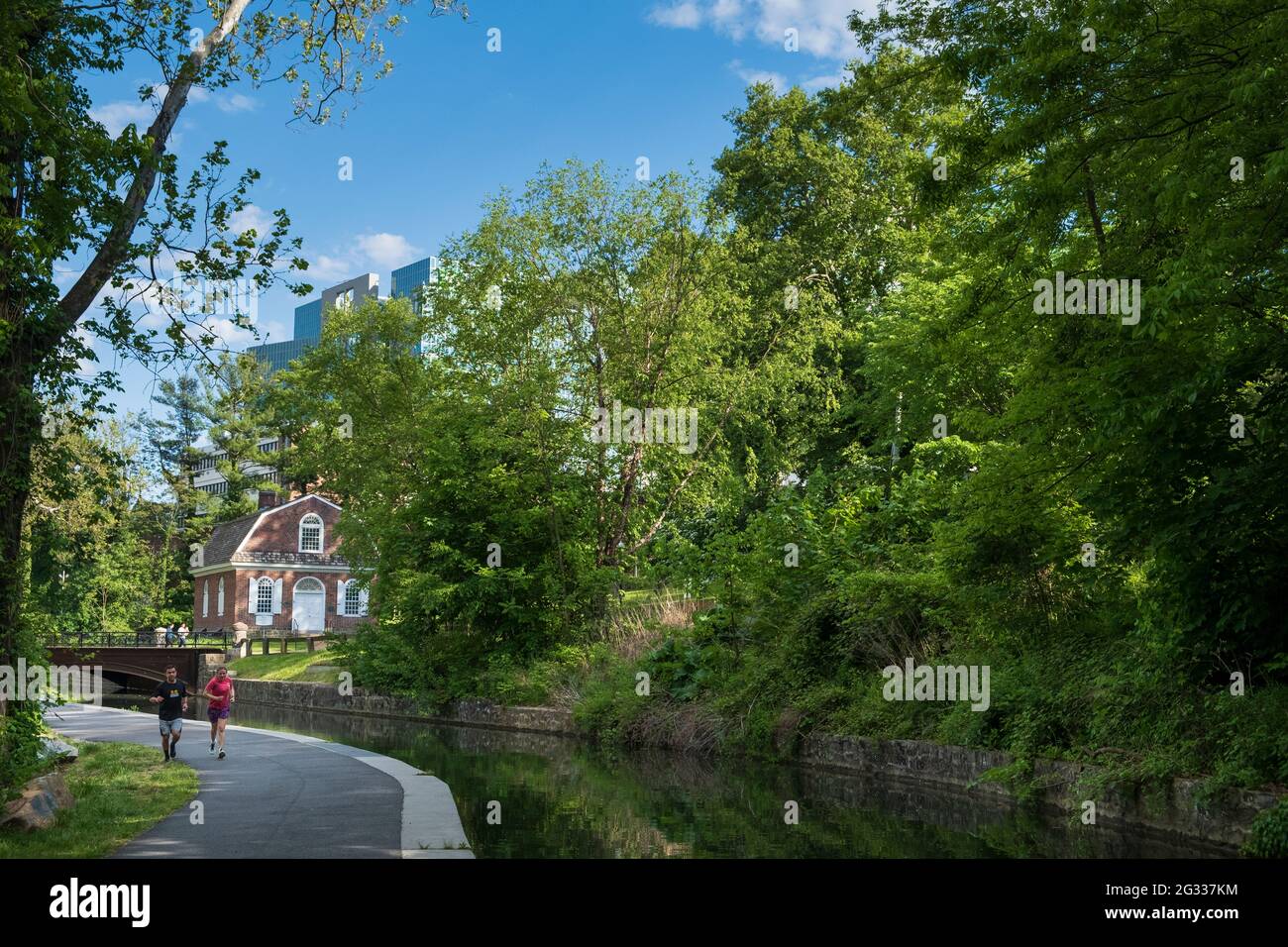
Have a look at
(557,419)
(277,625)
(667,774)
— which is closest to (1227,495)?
(667,774)

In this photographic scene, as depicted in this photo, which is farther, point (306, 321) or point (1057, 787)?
point (306, 321)

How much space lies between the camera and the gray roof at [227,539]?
210 ft

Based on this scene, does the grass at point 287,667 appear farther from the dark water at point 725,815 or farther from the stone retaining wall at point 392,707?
the dark water at point 725,815

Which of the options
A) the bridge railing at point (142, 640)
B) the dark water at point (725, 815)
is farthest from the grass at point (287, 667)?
the dark water at point (725, 815)

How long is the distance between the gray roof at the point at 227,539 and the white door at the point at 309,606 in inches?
175

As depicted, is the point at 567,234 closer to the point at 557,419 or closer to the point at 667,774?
the point at 557,419

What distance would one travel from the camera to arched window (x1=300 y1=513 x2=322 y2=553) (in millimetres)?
66438

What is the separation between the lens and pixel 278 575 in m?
64.5

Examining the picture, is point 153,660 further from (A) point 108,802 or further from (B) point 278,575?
(A) point 108,802

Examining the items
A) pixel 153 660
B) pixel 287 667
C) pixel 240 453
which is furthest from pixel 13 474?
pixel 240 453

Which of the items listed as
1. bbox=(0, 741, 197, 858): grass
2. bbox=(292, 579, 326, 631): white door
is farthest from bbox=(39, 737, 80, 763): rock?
bbox=(292, 579, 326, 631): white door

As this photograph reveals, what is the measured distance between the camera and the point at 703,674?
73.3 ft

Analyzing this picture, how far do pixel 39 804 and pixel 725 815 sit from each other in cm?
743
